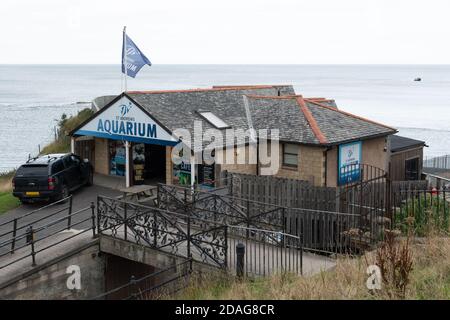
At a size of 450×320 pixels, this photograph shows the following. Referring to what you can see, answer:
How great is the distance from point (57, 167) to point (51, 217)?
3.18 meters

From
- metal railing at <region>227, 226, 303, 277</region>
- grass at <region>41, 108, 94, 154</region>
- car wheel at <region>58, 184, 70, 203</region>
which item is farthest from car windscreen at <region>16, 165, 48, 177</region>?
grass at <region>41, 108, 94, 154</region>

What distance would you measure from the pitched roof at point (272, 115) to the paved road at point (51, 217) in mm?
4046

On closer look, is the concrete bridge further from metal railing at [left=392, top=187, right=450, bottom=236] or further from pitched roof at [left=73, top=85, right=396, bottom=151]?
pitched roof at [left=73, top=85, right=396, bottom=151]

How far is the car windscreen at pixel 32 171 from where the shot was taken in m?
21.6

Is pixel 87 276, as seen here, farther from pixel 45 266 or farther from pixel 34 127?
pixel 34 127

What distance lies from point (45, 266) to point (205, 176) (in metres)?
9.52

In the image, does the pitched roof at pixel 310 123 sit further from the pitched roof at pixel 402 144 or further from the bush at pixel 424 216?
the bush at pixel 424 216

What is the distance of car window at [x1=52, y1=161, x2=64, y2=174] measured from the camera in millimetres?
21978

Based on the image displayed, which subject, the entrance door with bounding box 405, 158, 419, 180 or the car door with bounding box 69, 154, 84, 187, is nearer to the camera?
the car door with bounding box 69, 154, 84, 187

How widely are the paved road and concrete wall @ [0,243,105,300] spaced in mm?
1954

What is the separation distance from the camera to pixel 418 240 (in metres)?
13.1

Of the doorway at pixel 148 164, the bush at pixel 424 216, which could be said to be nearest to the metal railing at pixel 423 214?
the bush at pixel 424 216
